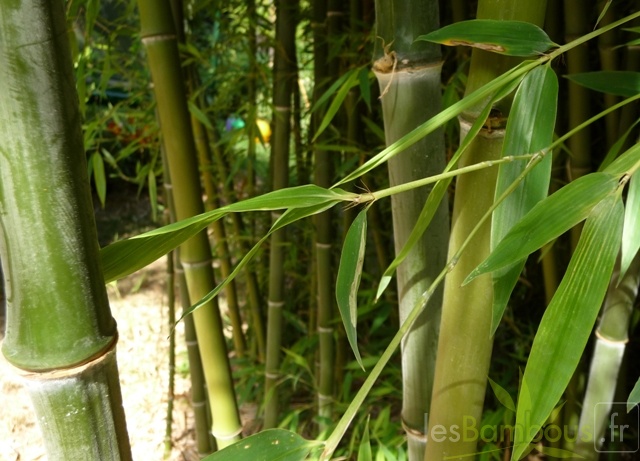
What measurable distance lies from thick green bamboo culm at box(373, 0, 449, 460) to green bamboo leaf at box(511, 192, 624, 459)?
22 centimetres

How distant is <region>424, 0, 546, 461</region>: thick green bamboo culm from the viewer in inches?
19.2

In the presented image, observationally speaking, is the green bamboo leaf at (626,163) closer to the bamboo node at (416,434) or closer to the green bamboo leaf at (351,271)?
the green bamboo leaf at (351,271)

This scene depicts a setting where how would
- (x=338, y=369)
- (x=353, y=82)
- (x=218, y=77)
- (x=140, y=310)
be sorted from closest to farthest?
(x=353, y=82) < (x=338, y=369) < (x=218, y=77) < (x=140, y=310)

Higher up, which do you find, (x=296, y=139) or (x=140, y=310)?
(x=296, y=139)

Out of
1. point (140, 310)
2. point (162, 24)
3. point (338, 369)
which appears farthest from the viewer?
point (140, 310)

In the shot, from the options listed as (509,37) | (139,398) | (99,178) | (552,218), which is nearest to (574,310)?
(552,218)

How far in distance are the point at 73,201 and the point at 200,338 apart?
0.52m

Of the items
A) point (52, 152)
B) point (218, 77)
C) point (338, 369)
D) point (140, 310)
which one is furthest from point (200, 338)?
point (140, 310)

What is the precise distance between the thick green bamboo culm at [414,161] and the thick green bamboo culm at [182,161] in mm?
259

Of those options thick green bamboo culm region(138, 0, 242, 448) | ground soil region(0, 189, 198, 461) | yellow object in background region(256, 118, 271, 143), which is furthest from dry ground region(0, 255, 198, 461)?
thick green bamboo culm region(138, 0, 242, 448)

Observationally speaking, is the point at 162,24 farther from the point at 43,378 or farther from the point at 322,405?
the point at 322,405

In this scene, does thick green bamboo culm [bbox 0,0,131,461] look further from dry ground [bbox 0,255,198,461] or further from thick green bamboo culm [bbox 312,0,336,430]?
dry ground [bbox 0,255,198,461]

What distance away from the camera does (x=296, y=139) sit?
149 cm

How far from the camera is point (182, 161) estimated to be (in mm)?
738
